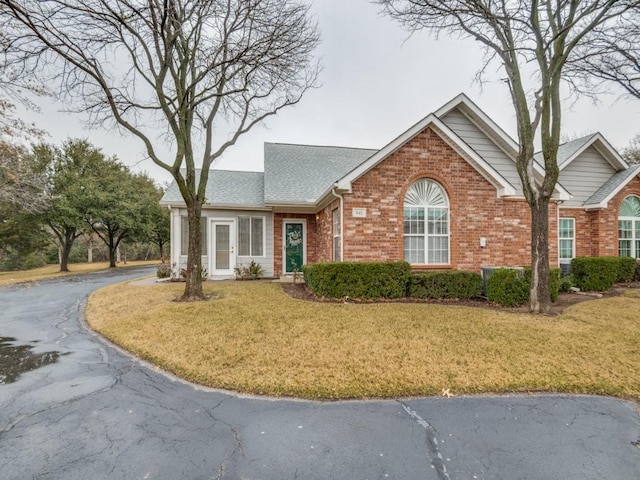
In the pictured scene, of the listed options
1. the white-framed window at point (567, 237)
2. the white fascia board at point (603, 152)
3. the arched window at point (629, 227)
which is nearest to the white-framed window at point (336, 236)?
the white-framed window at point (567, 237)

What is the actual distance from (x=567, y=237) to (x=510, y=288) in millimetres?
8394

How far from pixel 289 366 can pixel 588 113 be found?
2875 cm

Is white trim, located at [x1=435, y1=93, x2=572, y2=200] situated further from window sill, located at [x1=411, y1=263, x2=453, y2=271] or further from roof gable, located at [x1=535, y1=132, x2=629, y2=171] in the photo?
window sill, located at [x1=411, y1=263, x2=453, y2=271]

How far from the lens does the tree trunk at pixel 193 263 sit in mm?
8914

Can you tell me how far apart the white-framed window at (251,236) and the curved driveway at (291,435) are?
10266mm

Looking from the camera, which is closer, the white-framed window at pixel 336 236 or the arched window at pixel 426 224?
the arched window at pixel 426 224

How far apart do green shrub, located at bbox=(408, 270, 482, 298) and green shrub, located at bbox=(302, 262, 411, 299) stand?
0.51 meters

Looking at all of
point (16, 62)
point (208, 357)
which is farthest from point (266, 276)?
point (16, 62)

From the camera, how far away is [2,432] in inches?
111

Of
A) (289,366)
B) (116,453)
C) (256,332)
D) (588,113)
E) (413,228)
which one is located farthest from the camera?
(588,113)

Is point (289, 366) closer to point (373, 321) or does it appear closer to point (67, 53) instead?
point (373, 321)

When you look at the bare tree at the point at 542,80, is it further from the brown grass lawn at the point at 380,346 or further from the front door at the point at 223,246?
the front door at the point at 223,246

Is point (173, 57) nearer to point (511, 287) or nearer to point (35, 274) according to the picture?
point (511, 287)

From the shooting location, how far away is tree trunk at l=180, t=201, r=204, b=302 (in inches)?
351
